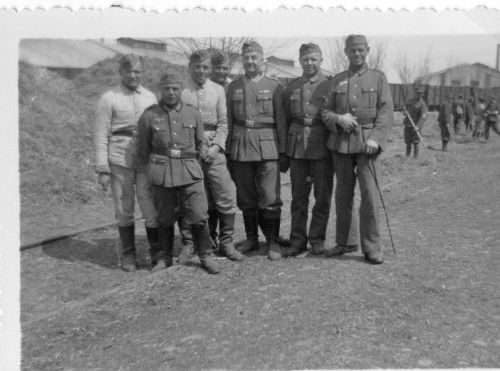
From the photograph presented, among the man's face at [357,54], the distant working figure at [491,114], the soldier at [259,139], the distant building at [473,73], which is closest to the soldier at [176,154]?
the soldier at [259,139]

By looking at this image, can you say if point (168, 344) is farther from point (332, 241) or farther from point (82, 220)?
point (82, 220)

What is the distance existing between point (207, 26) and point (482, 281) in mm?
3040

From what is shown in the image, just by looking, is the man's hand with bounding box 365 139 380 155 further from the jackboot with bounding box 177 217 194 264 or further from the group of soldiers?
the jackboot with bounding box 177 217 194 264

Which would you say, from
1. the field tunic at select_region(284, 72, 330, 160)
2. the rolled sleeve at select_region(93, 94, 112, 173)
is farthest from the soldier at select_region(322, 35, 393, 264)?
the rolled sleeve at select_region(93, 94, 112, 173)

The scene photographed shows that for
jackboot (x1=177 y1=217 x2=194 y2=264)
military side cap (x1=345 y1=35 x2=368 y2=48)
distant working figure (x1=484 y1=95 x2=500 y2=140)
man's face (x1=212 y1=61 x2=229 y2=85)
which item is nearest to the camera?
military side cap (x1=345 y1=35 x2=368 y2=48)

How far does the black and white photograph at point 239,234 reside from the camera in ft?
11.8

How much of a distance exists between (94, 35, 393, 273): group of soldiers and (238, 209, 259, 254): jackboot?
12mm

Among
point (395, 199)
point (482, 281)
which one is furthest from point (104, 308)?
point (395, 199)

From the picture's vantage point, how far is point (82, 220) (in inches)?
327

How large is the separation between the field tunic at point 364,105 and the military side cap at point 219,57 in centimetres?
111

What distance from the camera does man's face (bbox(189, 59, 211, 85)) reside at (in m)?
5.40

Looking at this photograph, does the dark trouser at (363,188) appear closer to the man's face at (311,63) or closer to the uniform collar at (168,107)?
the man's face at (311,63)

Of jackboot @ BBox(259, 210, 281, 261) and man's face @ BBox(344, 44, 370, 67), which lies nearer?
man's face @ BBox(344, 44, 370, 67)

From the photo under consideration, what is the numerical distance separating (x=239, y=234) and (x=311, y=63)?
8.88 feet
